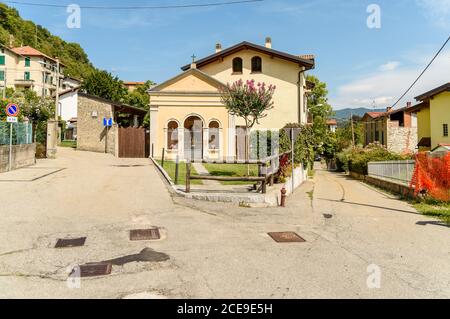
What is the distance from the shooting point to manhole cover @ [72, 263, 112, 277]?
4.73 meters

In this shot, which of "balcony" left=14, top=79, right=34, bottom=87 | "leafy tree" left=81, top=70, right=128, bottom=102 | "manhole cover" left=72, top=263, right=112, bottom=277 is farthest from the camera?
"balcony" left=14, top=79, right=34, bottom=87

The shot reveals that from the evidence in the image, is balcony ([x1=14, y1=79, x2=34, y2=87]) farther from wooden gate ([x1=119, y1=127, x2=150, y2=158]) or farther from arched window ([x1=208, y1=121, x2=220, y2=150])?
arched window ([x1=208, y1=121, x2=220, y2=150])

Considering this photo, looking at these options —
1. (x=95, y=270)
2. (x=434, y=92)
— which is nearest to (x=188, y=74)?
(x=434, y=92)

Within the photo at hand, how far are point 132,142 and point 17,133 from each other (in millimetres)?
10564

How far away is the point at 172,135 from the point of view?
984 inches

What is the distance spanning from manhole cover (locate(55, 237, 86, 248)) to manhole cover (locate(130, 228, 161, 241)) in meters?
0.88

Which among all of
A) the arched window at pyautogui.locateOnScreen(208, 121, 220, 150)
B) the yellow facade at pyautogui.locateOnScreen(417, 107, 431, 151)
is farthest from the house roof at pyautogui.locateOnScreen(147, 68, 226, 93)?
the yellow facade at pyautogui.locateOnScreen(417, 107, 431, 151)

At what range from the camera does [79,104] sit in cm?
2883

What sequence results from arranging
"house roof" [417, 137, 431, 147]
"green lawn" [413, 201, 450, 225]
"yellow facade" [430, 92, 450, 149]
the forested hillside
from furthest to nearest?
1. the forested hillside
2. "house roof" [417, 137, 431, 147]
3. "yellow facade" [430, 92, 450, 149]
4. "green lawn" [413, 201, 450, 225]

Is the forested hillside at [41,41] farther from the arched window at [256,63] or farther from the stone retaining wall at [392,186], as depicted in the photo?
the stone retaining wall at [392,186]

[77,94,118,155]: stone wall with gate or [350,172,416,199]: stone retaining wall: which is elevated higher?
[77,94,118,155]: stone wall with gate

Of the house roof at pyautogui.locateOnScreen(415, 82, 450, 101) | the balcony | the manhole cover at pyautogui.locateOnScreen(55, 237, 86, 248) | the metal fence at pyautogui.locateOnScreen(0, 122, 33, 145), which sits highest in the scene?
the balcony

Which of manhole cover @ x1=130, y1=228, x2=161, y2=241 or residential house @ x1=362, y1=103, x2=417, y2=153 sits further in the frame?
residential house @ x1=362, y1=103, x2=417, y2=153

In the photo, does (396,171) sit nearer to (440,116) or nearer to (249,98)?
(249,98)
